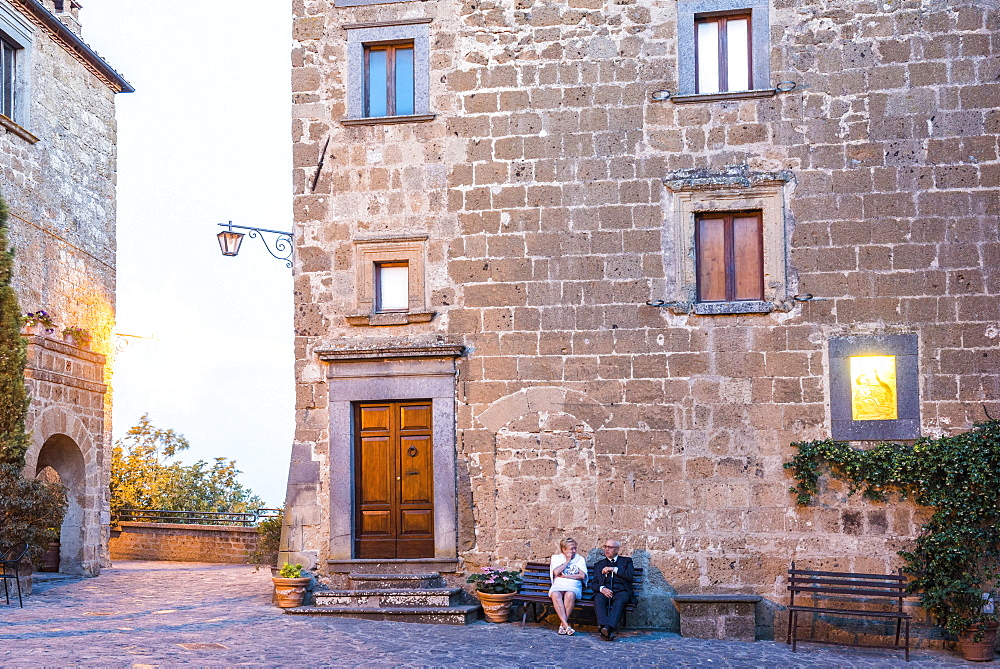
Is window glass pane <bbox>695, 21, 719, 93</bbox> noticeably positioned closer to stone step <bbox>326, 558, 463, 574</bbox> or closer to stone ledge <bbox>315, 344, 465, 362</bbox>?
stone ledge <bbox>315, 344, 465, 362</bbox>

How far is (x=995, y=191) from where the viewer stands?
439 inches

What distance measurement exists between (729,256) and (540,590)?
3912mm

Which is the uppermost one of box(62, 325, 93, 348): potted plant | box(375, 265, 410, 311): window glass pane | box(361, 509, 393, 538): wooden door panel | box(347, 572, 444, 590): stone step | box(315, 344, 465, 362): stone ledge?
box(375, 265, 410, 311): window glass pane

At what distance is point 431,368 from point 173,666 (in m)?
4.36

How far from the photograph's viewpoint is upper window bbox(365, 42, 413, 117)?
40.0ft

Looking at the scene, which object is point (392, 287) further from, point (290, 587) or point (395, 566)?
point (290, 587)

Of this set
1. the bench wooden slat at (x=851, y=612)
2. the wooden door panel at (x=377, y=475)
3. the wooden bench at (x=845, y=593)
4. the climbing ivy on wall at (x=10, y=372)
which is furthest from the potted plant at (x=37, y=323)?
the bench wooden slat at (x=851, y=612)

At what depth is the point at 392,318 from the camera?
11.9 meters

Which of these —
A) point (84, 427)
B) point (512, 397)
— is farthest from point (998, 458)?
point (84, 427)

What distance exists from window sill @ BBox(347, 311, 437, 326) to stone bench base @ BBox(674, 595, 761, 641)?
3855mm

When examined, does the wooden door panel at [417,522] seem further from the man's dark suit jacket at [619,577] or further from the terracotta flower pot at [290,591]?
the man's dark suit jacket at [619,577]

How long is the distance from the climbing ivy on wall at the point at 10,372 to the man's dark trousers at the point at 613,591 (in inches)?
286

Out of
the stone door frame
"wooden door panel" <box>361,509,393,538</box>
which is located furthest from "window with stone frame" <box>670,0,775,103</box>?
"wooden door panel" <box>361,509,393,538</box>

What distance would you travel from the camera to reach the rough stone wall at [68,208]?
15102 millimetres
